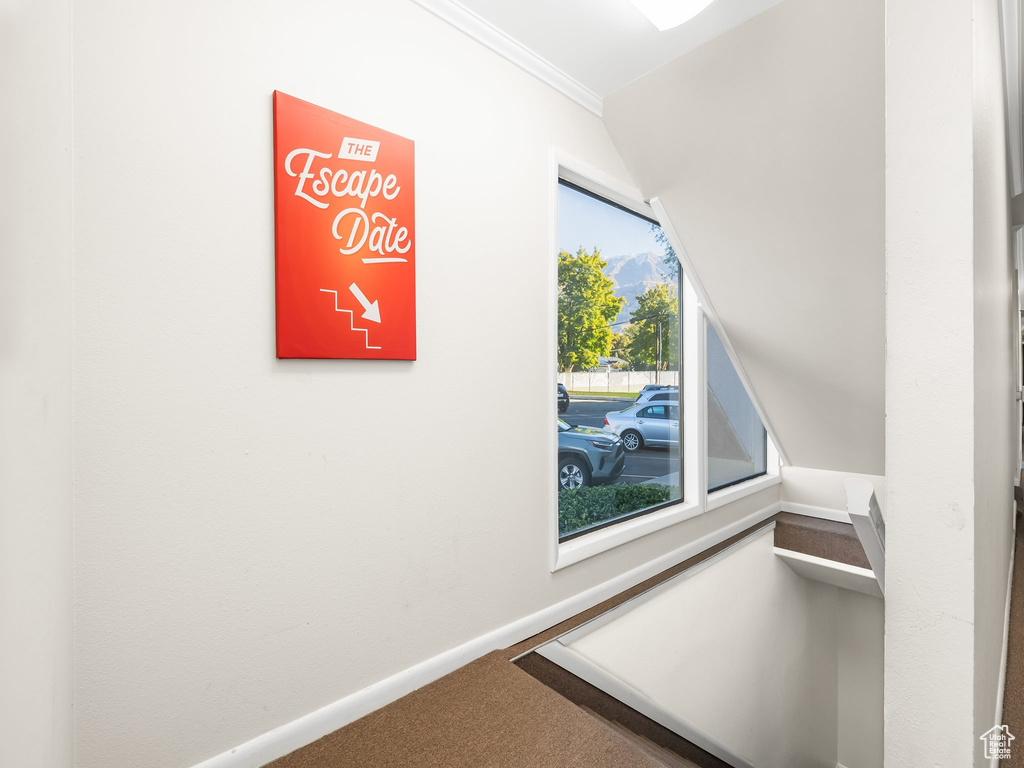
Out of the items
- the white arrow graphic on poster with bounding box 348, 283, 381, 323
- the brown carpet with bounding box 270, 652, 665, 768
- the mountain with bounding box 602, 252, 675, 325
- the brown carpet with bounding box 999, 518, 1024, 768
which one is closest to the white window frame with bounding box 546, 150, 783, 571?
the mountain with bounding box 602, 252, 675, 325

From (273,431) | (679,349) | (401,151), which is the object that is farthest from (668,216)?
(273,431)

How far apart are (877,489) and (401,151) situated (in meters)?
2.98

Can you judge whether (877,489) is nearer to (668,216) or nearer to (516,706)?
(668,216)

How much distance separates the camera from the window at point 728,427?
107 inches

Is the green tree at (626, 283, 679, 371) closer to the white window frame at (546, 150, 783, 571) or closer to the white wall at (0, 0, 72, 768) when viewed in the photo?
the white window frame at (546, 150, 783, 571)

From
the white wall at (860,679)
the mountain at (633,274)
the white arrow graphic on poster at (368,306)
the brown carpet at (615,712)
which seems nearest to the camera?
the white arrow graphic on poster at (368,306)

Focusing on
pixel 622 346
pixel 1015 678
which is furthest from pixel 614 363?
pixel 1015 678

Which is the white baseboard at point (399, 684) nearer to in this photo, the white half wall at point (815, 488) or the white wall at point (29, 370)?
the white wall at point (29, 370)

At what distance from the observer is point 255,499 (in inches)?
43.0

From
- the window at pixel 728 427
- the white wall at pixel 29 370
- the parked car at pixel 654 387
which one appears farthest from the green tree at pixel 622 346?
the white wall at pixel 29 370

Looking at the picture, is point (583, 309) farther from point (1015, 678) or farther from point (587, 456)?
point (1015, 678)

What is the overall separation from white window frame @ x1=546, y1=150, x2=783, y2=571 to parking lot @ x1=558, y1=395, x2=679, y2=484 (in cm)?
14

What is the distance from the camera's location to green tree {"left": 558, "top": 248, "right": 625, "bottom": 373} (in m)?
2.02

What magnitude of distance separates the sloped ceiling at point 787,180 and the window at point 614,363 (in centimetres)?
26
